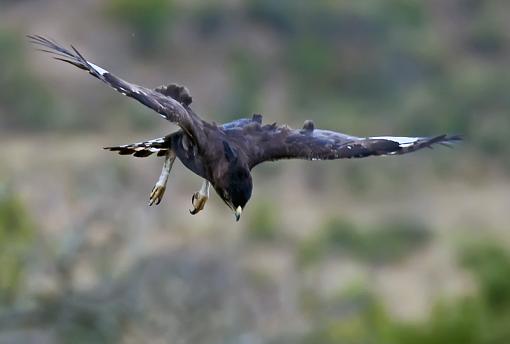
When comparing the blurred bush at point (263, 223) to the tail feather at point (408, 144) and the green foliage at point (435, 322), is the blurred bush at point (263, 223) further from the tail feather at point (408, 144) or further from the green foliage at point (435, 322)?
the tail feather at point (408, 144)

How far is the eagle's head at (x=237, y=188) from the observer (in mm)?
8422

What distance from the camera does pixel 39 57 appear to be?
44219 millimetres

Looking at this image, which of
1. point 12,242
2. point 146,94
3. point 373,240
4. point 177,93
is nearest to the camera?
point 146,94

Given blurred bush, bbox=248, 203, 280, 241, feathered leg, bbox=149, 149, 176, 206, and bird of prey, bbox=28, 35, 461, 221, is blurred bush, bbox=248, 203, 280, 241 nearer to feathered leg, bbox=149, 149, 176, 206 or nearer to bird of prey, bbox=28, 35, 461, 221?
bird of prey, bbox=28, 35, 461, 221

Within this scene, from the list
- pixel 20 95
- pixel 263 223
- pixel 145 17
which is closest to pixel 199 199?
pixel 263 223

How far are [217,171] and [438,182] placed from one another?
33.3 metres

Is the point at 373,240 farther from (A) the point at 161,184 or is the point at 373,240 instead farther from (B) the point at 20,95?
(A) the point at 161,184

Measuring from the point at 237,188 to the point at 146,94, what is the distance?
0.91 metres

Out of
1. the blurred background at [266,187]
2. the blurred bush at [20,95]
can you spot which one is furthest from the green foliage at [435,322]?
the blurred bush at [20,95]

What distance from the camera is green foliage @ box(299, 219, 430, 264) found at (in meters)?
34.5

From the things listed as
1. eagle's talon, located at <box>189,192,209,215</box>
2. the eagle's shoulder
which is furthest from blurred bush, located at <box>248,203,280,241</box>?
the eagle's shoulder

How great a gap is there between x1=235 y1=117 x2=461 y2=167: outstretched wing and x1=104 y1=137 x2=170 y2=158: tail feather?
50 cm

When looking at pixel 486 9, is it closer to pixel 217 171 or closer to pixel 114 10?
pixel 114 10

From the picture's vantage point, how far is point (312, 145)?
9.10 m
